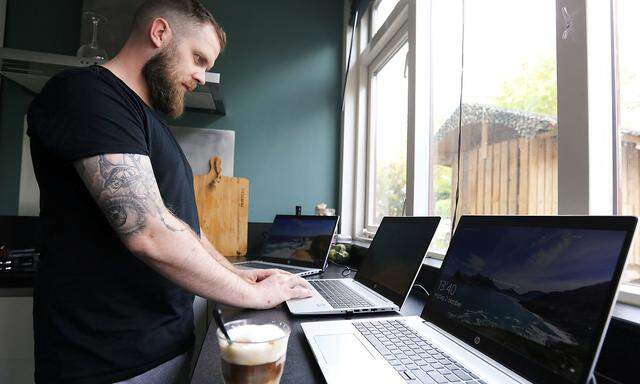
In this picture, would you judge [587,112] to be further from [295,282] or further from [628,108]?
[295,282]

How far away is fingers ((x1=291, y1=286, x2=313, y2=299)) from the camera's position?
1.00 m

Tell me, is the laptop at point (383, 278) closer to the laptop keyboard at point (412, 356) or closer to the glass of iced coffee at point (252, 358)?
the laptop keyboard at point (412, 356)

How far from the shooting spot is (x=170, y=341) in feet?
2.83

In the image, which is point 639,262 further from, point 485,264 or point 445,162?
point 445,162

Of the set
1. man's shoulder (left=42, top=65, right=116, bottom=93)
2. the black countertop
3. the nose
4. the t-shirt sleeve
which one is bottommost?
the black countertop

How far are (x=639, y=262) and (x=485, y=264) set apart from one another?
14.1 inches

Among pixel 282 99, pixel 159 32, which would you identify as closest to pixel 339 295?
pixel 159 32

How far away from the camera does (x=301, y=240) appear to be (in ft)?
5.88

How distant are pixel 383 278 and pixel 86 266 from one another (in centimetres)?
83

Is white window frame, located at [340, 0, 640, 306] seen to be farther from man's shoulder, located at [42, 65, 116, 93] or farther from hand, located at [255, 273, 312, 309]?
man's shoulder, located at [42, 65, 116, 93]

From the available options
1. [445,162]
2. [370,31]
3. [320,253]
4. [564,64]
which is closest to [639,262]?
[564,64]

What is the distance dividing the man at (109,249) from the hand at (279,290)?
11 millimetres

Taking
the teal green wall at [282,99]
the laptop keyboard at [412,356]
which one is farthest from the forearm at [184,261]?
the teal green wall at [282,99]

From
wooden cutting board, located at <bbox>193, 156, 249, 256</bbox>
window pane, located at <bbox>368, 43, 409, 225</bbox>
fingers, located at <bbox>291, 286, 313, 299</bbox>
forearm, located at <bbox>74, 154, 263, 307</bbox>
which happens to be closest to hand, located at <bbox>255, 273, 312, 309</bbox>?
fingers, located at <bbox>291, 286, 313, 299</bbox>
